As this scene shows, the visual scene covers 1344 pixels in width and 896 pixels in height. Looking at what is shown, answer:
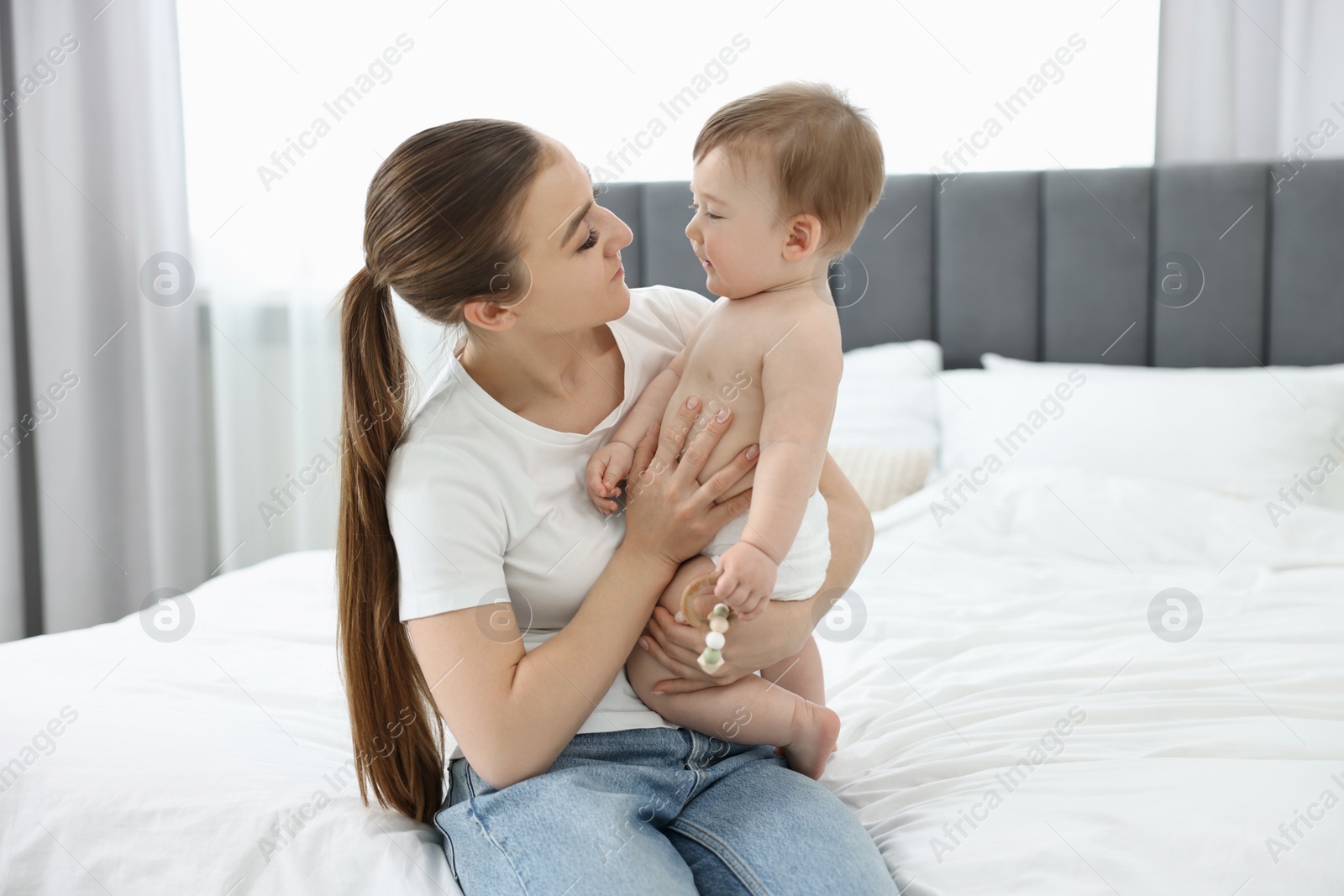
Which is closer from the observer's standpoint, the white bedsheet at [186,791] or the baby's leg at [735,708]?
the white bedsheet at [186,791]

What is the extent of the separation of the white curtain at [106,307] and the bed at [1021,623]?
3.52ft

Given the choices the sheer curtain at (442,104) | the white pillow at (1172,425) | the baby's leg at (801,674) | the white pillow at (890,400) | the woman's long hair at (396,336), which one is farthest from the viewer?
the sheer curtain at (442,104)

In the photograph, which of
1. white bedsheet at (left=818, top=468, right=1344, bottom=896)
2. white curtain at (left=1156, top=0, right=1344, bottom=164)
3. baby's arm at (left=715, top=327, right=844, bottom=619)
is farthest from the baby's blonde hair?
white curtain at (left=1156, top=0, right=1344, bottom=164)

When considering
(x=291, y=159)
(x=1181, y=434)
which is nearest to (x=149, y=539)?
(x=291, y=159)

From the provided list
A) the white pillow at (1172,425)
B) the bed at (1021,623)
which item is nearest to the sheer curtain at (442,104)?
the bed at (1021,623)

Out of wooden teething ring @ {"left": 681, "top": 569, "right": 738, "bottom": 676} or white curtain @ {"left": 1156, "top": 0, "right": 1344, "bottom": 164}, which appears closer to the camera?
wooden teething ring @ {"left": 681, "top": 569, "right": 738, "bottom": 676}

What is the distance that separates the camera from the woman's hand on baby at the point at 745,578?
90cm

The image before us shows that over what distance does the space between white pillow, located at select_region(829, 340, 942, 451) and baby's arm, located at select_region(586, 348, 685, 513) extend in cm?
115

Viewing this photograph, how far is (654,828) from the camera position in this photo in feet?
2.98

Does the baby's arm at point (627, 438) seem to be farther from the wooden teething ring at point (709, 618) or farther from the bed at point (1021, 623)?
the bed at point (1021, 623)

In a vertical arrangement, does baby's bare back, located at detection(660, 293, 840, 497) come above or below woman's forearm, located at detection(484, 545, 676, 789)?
above

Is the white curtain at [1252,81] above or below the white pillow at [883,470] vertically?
above

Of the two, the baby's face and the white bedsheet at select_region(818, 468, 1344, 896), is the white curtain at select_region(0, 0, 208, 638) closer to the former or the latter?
the white bedsheet at select_region(818, 468, 1344, 896)

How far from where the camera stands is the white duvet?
0.87 m
